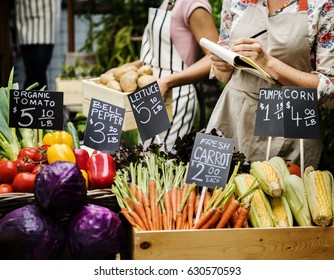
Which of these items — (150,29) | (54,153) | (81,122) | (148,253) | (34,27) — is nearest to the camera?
(148,253)

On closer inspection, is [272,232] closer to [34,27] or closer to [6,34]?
[34,27]

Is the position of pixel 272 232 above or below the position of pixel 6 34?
above

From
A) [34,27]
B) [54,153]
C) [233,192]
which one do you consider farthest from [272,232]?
[34,27]

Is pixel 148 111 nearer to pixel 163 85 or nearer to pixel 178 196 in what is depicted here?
pixel 178 196

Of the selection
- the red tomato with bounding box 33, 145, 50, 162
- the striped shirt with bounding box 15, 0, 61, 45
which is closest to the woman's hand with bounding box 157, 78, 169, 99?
the red tomato with bounding box 33, 145, 50, 162

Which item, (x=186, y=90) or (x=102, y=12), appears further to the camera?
(x=102, y=12)

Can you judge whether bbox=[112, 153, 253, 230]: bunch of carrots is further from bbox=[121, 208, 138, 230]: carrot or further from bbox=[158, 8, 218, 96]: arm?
bbox=[158, 8, 218, 96]: arm

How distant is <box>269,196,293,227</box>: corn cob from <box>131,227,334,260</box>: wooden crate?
8 cm

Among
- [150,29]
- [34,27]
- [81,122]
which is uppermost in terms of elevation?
[150,29]

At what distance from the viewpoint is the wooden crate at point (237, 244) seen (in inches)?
79.4

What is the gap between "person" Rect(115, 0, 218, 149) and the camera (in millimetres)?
3512

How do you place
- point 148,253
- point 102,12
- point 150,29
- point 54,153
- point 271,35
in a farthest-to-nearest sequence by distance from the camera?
point 102,12 → point 150,29 → point 271,35 → point 54,153 → point 148,253

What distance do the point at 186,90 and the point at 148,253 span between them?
1995 millimetres

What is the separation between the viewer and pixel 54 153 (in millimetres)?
2480
